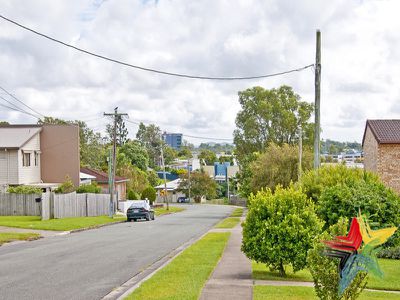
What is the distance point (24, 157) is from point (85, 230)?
16.2 metres

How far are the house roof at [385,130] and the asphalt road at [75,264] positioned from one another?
19.2 meters

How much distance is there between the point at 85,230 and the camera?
33.9 meters

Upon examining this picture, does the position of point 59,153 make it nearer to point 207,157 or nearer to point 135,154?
point 135,154

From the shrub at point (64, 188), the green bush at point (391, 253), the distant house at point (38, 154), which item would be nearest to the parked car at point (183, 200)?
the distant house at point (38, 154)

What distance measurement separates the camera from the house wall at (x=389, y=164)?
4050 cm

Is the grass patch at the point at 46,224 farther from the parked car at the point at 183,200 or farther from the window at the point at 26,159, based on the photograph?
the parked car at the point at 183,200

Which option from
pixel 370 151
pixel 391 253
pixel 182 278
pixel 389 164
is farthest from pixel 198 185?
pixel 182 278

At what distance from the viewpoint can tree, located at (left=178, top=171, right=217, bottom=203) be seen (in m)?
104

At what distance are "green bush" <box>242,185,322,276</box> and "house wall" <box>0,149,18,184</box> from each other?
35.9m

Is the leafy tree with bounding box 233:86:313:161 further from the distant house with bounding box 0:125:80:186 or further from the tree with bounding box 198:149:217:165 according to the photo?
the tree with bounding box 198:149:217:165

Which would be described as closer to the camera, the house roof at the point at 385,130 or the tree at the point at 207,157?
the house roof at the point at 385,130

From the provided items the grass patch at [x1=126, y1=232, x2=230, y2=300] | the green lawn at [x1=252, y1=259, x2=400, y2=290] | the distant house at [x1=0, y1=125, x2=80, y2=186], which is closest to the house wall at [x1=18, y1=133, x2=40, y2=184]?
the distant house at [x1=0, y1=125, x2=80, y2=186]

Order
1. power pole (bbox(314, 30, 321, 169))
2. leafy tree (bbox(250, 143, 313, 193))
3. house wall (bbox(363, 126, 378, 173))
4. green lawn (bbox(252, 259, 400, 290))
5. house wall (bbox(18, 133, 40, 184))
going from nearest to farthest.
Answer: green lawn (bbox(252, 259, 400, 290)) < power pole (bbox(314, 30, 321, 169)) < house wall (bbox(363, 126, 378, 173)) < house wall (bbox(18, 133, 40, 184)) < leafy tree (bbox(250, 143, 313, 193))

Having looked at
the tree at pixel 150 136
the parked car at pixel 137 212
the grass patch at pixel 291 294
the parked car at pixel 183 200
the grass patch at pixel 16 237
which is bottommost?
the parked car at pixel 183 200
